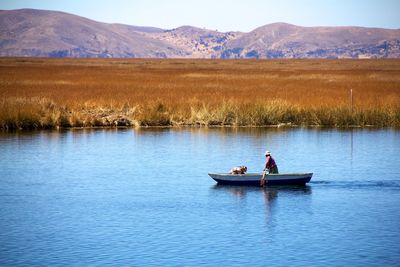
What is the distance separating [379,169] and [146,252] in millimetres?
14527

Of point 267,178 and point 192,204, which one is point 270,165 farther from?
point 192,204

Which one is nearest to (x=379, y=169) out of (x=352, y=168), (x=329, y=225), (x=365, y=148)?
(x=352, y=168)

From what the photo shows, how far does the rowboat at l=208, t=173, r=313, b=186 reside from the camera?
85.5 ft

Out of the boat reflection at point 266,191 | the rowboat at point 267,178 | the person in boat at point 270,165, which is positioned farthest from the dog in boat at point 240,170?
the person in boat at point 270,165

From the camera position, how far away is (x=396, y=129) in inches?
1689

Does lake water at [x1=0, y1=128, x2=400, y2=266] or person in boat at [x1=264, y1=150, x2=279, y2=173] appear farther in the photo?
person in boat at [x1=264, y1=150, x2=279, y2=173]

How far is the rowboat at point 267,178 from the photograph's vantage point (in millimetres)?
26062

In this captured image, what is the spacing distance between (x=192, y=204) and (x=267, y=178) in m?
3.45

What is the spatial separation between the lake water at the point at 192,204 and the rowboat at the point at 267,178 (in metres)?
0.28

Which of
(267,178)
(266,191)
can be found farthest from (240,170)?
(266,191)

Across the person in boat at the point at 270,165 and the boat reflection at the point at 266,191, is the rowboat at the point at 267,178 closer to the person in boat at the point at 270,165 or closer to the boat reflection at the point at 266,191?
the boat reflection at the point at 266,191

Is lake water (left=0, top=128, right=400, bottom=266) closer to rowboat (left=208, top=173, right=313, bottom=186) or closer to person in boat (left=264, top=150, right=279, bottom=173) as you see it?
rowboat (left=208, top=173, right=313, bottom=186)

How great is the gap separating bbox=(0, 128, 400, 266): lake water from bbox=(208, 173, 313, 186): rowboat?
282 millimetres

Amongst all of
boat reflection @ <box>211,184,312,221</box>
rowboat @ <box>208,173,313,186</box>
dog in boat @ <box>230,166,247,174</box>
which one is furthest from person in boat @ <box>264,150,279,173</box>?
dog in boat @ <box>230,166,247,174</box>
